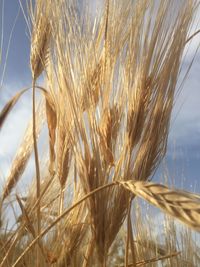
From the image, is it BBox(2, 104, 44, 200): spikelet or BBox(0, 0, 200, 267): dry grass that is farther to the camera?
BBox(2, 104, 44, 200): spikelet

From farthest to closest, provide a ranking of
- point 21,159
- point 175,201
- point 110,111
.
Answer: point 21,159 < point 110,111 < point 175,201

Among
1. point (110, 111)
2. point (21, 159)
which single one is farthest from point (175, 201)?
point (21, 159)

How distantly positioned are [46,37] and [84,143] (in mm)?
426

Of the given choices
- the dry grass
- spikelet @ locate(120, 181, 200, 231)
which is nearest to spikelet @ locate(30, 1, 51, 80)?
the dry grass

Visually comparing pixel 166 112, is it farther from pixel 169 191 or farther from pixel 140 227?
pixel 140 227

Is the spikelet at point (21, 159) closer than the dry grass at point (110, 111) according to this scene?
No

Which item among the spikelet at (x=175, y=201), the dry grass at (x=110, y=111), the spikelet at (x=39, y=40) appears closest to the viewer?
the spikelet at (x=175, y=201)

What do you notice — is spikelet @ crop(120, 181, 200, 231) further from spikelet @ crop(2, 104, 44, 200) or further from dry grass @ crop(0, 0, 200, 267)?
spikelet @ crop(2, 104, 44, 200)

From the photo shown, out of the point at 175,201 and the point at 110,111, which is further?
the point at 110,111

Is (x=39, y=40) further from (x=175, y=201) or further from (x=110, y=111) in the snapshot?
(x=175, y=201)

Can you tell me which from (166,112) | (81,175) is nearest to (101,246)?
(81,175)

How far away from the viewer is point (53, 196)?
1665 mm

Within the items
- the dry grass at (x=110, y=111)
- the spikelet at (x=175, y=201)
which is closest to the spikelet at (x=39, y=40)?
the dry grass at (x=110, y=111)

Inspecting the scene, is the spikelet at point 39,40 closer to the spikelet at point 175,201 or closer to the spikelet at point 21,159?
the spikelet at point 21,159
